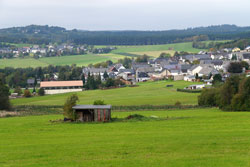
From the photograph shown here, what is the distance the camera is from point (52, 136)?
2217cm

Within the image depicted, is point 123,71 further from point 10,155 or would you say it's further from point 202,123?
point 10,155

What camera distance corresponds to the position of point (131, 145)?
59.6ft

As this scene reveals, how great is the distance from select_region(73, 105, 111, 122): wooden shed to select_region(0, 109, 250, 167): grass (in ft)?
14.3

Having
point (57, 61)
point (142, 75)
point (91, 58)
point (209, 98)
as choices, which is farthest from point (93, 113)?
point (91, 58)

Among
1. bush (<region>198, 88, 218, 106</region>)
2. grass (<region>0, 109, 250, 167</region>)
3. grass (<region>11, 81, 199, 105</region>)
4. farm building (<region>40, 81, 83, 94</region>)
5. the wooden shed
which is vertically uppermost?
grass (<region>0, 109, 250, 167</region>)

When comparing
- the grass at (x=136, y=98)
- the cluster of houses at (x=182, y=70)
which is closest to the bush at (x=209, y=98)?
the grass at (x=136, y=98)

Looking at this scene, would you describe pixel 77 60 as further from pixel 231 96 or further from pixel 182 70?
pixel 231 96

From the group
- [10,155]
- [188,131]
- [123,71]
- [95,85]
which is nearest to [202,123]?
[188,131]

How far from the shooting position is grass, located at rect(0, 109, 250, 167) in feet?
49.5

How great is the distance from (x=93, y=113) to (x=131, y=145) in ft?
41.0

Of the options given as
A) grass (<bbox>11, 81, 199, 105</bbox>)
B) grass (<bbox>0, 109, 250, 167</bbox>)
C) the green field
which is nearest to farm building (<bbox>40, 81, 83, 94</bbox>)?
grass (<bbox>11, 81, 199, 105</bbox>)

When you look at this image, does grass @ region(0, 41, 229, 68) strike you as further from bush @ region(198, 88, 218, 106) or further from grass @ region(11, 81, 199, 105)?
bush @ region(198, 88, 218, 106)

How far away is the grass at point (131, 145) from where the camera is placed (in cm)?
1509

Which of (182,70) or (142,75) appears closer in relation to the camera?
(182,70)
